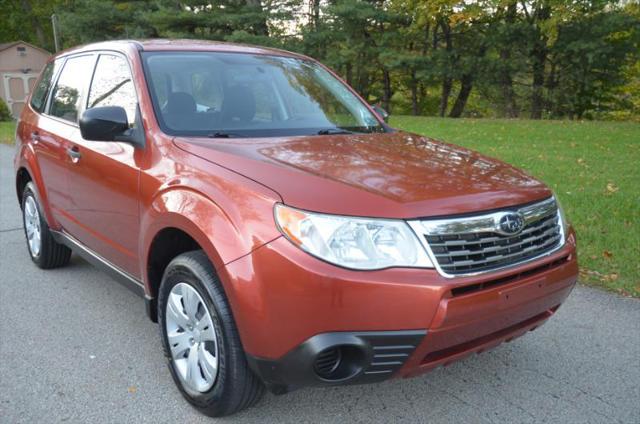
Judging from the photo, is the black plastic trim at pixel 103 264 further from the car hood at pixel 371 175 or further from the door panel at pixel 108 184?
the car hood at pixel 371 175

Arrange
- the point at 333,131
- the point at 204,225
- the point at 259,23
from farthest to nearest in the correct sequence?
the point at 259,23 < the point at 333,131 < the point at 204,225

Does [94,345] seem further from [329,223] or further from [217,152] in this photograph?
Answer: [329,223]

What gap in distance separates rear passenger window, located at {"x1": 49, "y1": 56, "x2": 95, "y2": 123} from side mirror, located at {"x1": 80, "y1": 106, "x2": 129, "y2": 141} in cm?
107

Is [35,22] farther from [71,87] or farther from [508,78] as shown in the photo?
[71,87]

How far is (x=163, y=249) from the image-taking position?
9.86 ft

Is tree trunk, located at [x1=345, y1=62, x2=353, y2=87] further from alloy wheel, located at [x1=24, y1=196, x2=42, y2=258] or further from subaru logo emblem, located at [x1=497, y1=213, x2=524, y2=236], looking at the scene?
subaru logo emblem, located at [x1=497, y1=213, x2=524, y2=236]

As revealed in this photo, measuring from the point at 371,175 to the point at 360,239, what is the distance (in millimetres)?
444

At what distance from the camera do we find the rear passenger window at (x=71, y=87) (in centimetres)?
406

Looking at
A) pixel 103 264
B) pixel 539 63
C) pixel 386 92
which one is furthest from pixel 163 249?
pixel 386 92

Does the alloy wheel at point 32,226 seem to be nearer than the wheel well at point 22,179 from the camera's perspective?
Yes

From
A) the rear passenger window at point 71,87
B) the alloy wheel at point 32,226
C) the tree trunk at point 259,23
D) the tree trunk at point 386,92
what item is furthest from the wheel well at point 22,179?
the tree trunk at point 386,92

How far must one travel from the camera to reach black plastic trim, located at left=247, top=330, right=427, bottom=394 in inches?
87.0

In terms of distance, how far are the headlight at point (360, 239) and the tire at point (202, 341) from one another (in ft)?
1.64

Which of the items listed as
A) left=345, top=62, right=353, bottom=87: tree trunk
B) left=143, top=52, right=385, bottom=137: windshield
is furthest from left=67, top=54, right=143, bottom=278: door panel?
left=345, top=62, right=353, bottom=87: tree trunk
